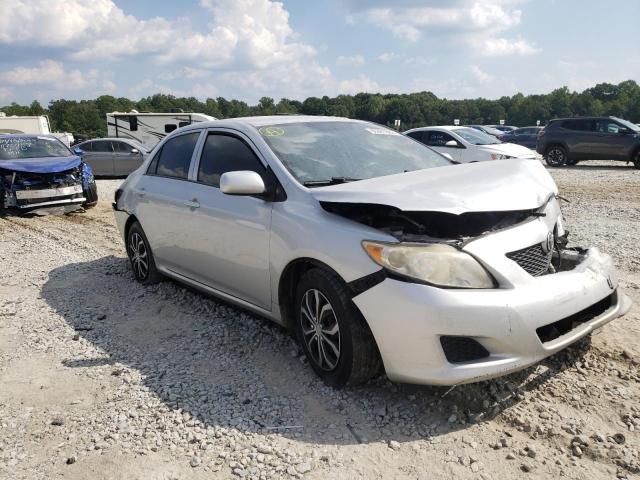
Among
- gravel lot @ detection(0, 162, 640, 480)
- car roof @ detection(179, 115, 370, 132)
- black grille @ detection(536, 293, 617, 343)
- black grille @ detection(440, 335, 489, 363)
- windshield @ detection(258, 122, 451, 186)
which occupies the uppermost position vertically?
car roof @ detection(179, 115, 370, 132)

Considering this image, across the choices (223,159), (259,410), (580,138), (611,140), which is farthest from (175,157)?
(580,138)

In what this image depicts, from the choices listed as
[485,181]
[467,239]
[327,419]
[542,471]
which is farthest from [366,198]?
[542,471]

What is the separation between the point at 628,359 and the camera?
3.69 m

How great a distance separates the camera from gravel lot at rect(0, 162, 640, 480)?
2.81m

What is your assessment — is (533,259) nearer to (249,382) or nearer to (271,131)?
(249,382)

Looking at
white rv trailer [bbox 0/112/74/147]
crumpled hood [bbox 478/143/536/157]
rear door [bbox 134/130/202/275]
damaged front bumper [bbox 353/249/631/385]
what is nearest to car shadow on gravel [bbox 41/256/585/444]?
damaged front bumper [bbox 353/249/631/385]

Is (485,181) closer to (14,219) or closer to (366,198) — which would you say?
(366,198)

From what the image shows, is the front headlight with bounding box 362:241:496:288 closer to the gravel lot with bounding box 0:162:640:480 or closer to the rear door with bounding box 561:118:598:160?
the gravel lot with bounding box 0:162:640:480

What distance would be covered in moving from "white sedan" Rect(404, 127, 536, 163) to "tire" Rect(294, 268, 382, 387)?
10.6m

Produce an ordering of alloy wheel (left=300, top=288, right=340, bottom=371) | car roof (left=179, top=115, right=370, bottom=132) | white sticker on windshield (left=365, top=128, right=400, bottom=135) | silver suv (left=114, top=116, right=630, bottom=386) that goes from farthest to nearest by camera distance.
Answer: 1. white sticker on windshield (left=365, top=128, right=400, bottom=135)
2. car roof (left=179, top=115, right=370, bottom=132)
3. alloy wheel (left=300, top=288, right=340, bottom=371)
4. silver suv (left=114, top=116, right=630, bottom=386)

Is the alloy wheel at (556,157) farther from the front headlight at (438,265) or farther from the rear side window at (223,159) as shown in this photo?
the front headlight at (438,265)

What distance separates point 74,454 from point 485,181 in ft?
9.33

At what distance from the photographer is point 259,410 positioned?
11.0 ft

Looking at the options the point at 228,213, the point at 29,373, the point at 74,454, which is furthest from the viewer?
the point at 228,213
